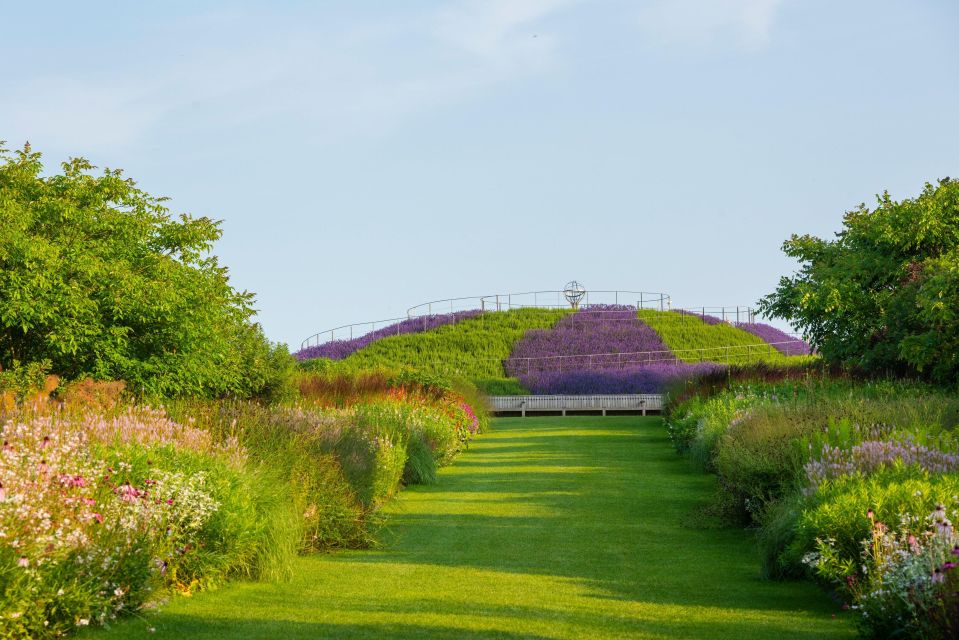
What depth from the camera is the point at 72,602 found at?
632cm

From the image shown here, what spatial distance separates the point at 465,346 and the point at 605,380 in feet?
34.9

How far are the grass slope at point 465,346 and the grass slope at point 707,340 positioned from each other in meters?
5.65

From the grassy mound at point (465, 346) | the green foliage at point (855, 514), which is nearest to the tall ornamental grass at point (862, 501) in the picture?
the green foliage at point (855, 514)

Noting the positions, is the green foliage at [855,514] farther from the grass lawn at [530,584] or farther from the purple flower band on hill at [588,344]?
the purple flower band on hill at [588,344]

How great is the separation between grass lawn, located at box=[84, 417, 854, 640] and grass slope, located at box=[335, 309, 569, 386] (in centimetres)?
3160

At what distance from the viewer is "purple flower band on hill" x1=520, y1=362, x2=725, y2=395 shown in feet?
133

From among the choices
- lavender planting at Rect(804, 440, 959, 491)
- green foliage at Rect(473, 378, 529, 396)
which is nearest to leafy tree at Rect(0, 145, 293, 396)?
lavender planting at Rect(804, 440, 959, 491)

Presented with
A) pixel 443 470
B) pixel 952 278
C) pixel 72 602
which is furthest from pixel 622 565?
pixel 952 278

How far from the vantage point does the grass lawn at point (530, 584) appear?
674cm

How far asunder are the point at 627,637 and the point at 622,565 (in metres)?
2.61

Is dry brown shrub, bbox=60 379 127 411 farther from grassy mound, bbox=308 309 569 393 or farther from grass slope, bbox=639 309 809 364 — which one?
grass slope, bbox=639 309 809 364

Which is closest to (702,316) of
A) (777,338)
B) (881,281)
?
(777,338)

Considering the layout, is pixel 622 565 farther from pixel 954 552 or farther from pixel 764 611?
pixel 954 552

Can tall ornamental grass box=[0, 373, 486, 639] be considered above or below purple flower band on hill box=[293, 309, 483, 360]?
below
